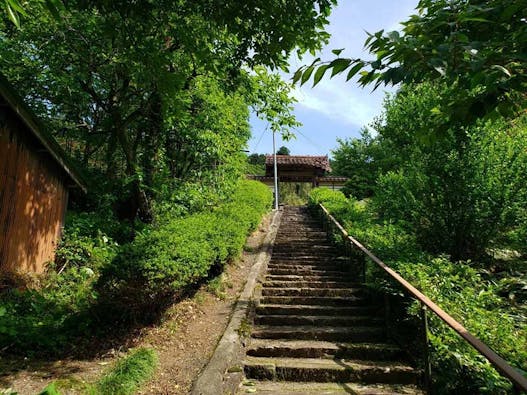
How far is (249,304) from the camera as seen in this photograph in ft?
21.7

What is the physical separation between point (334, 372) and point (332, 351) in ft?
1.80

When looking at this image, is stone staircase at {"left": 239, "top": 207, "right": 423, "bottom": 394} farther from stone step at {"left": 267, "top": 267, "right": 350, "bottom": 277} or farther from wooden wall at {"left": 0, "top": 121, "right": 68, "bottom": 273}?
wooden wall at {"left": 0, "top": 121, "right": 68, "bottom": 273}

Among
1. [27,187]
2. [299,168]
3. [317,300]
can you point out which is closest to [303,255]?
[317,300]

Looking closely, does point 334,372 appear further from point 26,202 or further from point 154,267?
point 26,202

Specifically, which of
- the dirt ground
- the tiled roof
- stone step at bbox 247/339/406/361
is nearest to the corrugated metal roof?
the dirt ground

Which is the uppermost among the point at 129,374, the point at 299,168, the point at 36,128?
the point at 299,168

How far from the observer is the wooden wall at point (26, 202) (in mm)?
6777

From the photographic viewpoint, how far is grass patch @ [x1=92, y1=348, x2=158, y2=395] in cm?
381

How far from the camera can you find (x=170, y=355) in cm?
498

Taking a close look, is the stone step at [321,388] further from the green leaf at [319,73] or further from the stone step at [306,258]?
the stone step at [306,258]

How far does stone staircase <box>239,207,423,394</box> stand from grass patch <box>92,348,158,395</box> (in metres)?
1.19

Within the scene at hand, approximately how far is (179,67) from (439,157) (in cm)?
605

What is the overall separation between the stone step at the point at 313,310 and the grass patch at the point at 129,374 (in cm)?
238

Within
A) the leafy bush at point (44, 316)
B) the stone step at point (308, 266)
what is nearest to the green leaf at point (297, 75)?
the leafy bush at point (44, 316)
